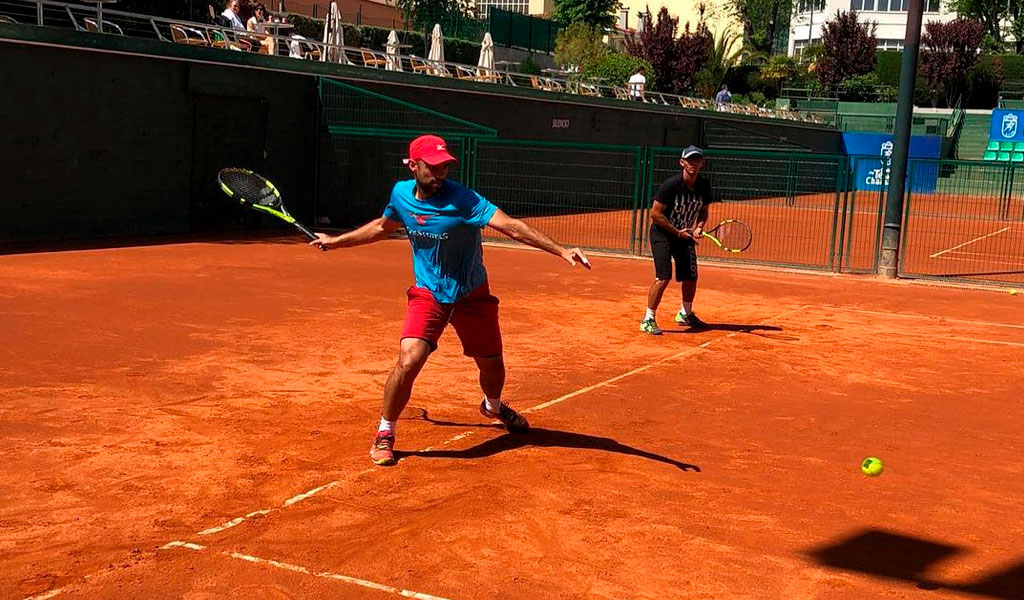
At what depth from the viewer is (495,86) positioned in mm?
27328

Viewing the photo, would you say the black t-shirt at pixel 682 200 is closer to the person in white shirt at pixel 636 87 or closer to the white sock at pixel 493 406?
the white sock at pixel 493 406

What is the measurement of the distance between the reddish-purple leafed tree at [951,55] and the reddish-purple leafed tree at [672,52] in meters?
11.3

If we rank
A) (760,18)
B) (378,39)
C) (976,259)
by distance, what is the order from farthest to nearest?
(760,18) < (378,39) < (976,259)

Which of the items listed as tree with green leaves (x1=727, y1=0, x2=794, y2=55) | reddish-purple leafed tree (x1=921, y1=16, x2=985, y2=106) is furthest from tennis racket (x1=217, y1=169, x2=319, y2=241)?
tree with green leaves (x1=727, y1=0, x2=794, y2=55)

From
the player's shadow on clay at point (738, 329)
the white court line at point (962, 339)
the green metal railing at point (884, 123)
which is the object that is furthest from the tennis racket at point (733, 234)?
the green metal railing at point (884, 123)

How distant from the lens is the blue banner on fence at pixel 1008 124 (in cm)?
4712

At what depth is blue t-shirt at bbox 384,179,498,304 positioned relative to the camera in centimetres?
651

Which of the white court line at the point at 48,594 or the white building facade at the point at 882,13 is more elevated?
the white building facade at the point at 882,13

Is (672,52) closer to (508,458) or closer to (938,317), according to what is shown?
(938,317)

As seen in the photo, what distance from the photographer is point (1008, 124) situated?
4731 centimetres

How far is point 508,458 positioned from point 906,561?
247cm

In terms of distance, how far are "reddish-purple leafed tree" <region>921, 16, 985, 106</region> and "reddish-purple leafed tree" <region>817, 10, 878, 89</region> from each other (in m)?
3.02

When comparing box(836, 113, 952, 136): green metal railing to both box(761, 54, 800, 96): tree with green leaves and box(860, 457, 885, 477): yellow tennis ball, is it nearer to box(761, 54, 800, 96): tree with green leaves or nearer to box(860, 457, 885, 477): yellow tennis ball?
box(761, 54, 800, 96): tree with green leaves

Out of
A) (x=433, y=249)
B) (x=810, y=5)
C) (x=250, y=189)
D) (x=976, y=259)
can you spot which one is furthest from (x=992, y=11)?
(x=433, y=249)
